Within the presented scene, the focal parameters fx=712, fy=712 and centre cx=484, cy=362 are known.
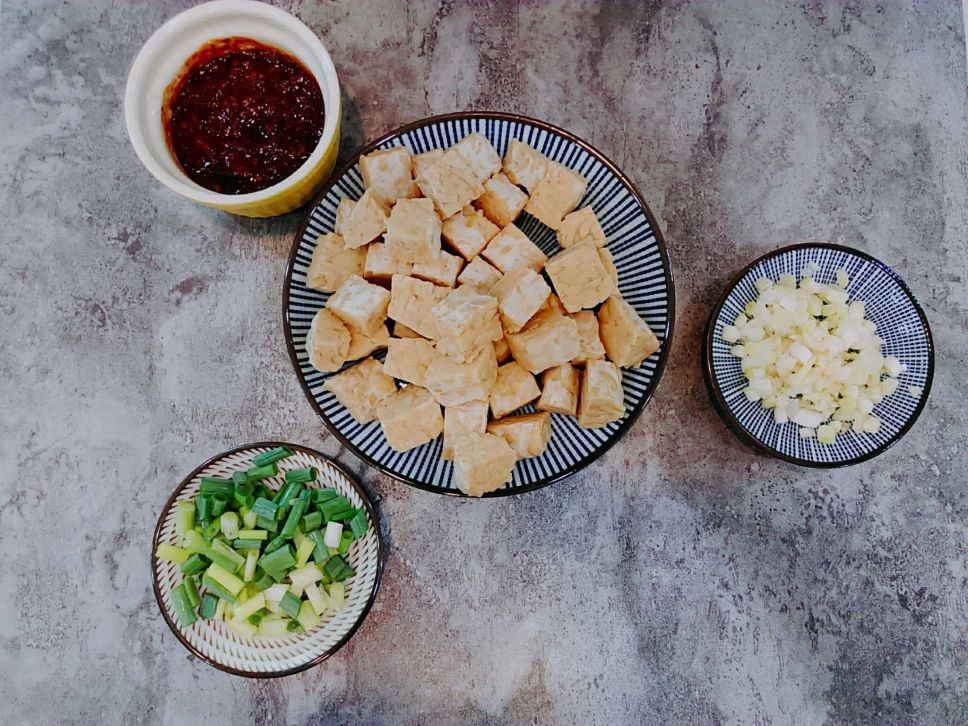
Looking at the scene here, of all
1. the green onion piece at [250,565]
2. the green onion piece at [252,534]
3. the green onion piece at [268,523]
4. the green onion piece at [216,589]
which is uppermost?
the green onion piece at [268,523]

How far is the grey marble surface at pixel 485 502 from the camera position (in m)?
2.14

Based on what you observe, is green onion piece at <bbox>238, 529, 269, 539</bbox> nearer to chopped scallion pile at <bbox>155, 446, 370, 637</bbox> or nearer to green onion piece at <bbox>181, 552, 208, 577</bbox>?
chopped scallion pile at <bbox>155, 446, 370, 637</bbox>

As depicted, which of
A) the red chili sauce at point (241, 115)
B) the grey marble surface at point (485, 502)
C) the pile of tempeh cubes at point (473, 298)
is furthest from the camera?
the grey marble surface at point (485, 502)

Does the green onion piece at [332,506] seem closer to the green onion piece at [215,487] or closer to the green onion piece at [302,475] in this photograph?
the green onion piece at [302,475]

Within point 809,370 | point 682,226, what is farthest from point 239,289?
point 809,370

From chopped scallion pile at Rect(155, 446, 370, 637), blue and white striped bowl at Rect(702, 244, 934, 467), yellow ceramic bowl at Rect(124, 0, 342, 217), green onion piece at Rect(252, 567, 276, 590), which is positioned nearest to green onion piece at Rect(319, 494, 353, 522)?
chopped scallion pile at Rect(155, 446, 370, 637)

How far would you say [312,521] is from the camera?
2.00 metres

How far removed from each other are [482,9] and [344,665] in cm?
204

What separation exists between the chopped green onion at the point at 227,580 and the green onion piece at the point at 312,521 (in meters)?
0.23

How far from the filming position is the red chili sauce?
1834 millimetres

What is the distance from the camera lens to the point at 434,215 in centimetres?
176

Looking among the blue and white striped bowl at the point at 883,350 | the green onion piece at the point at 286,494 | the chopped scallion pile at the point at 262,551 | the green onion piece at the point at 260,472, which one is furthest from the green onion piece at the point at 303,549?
the blue and white striped bowl at the point at 883,350

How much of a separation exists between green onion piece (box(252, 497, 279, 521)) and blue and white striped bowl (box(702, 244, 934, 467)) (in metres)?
1.29

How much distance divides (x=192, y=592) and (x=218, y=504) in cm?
26
